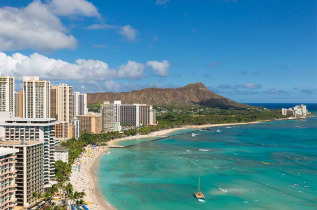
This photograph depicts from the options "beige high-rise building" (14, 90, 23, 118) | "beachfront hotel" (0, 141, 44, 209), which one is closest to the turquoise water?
"beachfront hotel" (0, 141, 44, 209)

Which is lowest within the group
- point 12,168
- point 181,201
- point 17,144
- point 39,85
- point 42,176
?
point 181,201

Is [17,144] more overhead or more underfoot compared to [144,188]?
more overhead

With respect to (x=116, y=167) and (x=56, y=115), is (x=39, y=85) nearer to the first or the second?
(x=56, y=115)

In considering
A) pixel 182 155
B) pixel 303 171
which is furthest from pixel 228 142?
pixel 303 171

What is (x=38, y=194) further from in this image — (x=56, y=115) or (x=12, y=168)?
(x=56, y=115)

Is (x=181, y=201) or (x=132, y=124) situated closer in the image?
(x=181, y=201)

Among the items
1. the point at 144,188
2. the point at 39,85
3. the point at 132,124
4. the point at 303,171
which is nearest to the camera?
the point at 144,188

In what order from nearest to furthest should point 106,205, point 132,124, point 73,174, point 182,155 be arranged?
point 106,205
point 73,174
point 182,155
point 132,124

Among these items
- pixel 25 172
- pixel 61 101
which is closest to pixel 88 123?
pixel 61 101

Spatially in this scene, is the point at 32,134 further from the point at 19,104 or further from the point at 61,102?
the point at 61,102
